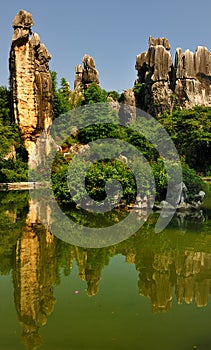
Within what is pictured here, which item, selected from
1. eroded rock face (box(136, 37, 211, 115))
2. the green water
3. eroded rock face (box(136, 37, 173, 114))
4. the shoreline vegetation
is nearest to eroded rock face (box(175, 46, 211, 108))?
eroded rock face (box(136, 37, 211, 115))

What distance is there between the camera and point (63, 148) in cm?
2014

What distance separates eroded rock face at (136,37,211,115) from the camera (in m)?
25.8

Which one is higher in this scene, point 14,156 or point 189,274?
point 14,156

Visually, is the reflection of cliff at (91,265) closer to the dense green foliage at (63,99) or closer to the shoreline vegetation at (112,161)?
the shoreline vegetation at (112,161)

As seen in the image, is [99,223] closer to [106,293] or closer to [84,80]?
[106,293]

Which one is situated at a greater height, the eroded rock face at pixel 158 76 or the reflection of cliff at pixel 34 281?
the eroded rock face at pixel 158 76

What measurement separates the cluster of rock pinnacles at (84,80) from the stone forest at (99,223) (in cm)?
7

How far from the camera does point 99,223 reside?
7996 millimetres

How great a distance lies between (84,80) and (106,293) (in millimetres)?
25254

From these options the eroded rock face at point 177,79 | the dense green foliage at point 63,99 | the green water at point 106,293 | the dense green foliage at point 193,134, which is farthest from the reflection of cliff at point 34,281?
the eroded rock face at point 177,79

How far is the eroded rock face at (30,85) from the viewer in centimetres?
1980

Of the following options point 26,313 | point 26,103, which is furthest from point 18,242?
point 26,103

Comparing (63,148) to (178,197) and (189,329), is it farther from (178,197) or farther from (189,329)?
(189,329)

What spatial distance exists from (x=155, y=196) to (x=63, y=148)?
1083 centimetres
